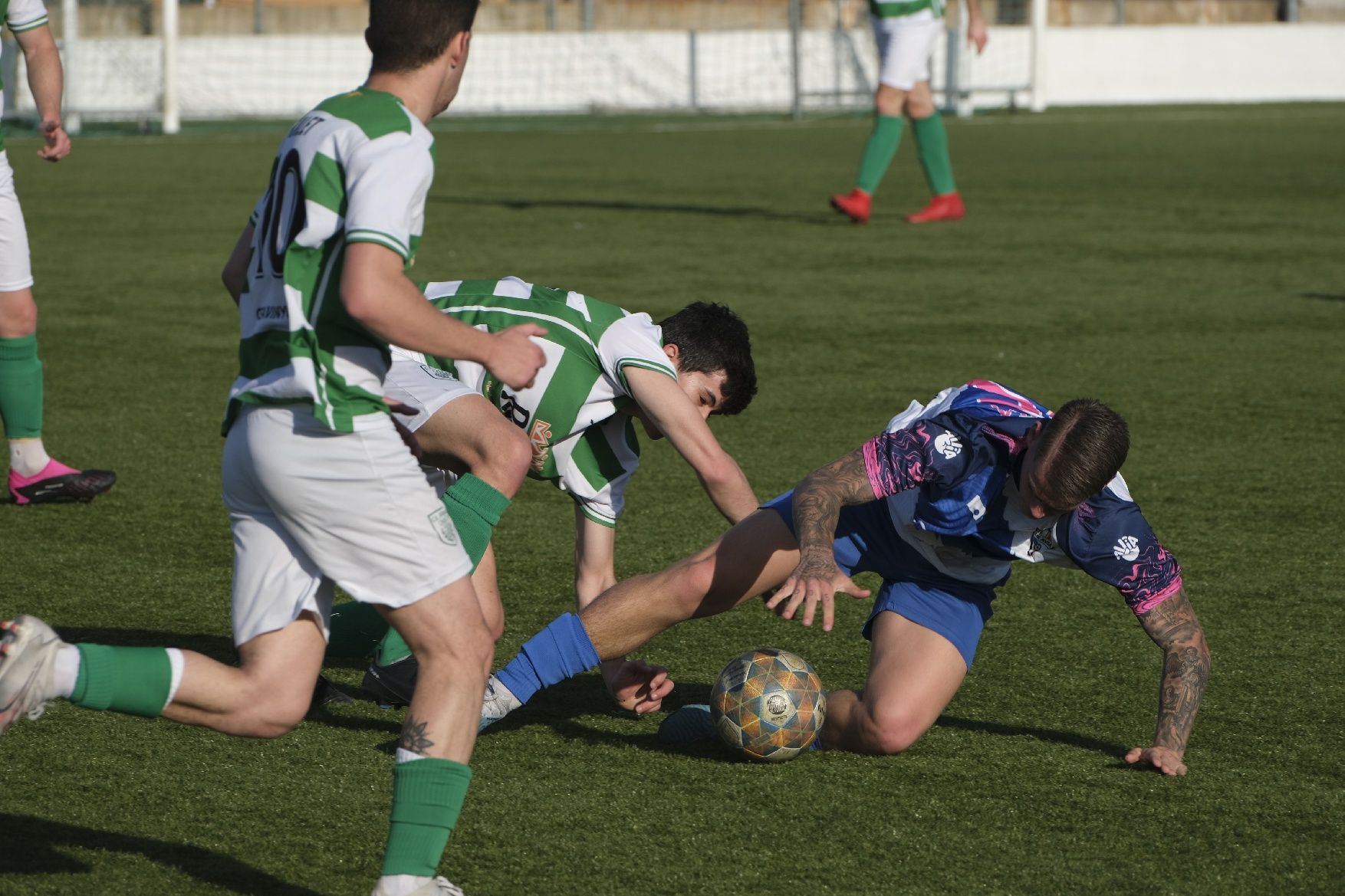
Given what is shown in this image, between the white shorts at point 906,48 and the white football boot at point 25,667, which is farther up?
the white shorts at point 906,48

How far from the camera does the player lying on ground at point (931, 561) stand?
373 cm

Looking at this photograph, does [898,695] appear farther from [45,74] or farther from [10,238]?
[45,74]

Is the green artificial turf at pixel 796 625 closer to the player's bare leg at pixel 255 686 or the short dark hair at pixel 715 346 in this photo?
the player's bare leg at pixel 255 686

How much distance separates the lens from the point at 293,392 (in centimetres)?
290

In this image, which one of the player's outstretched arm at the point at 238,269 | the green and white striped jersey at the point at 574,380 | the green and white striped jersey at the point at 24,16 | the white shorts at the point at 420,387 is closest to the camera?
the player's outstretched arm at the point at 238,269

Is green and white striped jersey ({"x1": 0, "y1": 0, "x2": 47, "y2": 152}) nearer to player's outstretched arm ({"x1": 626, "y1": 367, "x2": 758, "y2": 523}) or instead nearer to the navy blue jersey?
player's outstretched arm ({"x1": 626, "y1": 367, "x2": 758, "y2": 523})

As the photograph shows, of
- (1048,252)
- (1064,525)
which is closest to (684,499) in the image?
(1064,525)

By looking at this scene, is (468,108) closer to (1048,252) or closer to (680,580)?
(1048,252)

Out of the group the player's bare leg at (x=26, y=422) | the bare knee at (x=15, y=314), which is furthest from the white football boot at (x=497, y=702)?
the bare knee at (x=15, y=314)

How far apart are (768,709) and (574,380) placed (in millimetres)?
944

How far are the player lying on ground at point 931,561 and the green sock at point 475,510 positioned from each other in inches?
18.8

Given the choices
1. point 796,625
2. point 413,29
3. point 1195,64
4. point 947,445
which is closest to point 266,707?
point 413,29

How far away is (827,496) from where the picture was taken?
12.5 feet

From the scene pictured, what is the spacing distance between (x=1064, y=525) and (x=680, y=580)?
35.3 inches
